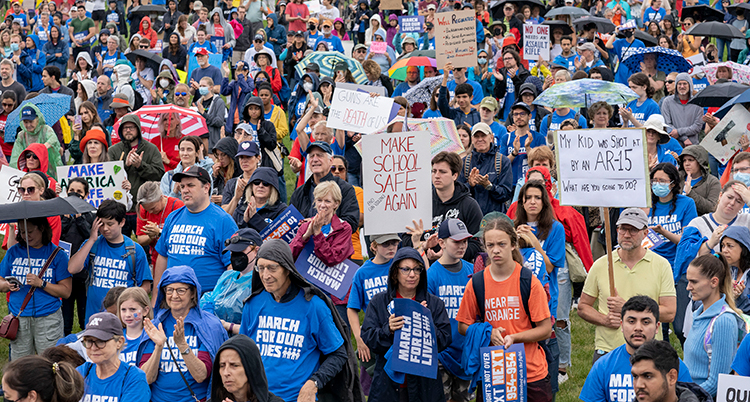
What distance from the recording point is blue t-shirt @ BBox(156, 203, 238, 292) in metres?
7.83

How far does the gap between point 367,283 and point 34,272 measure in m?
3.48

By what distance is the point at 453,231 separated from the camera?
22.3ft

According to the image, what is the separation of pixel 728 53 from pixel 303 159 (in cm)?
1301

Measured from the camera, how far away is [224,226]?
7.92 m

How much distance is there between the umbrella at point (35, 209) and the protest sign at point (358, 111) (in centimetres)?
416

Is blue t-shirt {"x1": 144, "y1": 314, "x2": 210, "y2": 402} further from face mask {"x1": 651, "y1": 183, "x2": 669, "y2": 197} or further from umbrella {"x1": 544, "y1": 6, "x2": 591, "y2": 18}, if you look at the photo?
umbrella {"x1": 544, "y1": 6, "x2": 591, "y2": 18}

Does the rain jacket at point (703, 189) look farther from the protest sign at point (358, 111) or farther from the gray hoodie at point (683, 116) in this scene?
the protest sign at point (358, 111)

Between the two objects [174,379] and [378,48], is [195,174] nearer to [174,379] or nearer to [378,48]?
[174,379]

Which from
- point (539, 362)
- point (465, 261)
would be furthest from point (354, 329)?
point (539, 362)

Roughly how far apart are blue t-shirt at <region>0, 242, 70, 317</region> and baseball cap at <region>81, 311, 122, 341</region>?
2967mm

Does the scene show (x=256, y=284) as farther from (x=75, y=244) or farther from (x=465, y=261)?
(x=75, y=244)

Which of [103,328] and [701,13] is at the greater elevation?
[701,13]

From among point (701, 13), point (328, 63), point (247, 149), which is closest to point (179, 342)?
point (247, 149)

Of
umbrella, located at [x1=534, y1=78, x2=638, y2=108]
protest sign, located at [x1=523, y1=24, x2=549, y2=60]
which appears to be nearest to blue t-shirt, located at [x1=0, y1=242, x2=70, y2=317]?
umbrella, located at [x1=534, y1=78, x2=638, y2=108]
